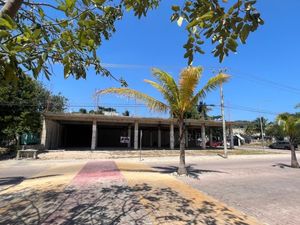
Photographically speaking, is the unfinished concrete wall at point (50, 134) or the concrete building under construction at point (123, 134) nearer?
the unfinished concrete wall at point (50, 134)

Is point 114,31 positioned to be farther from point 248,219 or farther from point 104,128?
point 104,128

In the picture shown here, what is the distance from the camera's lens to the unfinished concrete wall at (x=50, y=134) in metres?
29.5

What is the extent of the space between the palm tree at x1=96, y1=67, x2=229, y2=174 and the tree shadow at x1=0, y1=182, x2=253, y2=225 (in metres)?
4.58

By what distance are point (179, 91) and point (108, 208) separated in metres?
6.96

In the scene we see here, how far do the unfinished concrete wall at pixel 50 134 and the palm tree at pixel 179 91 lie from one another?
831 inches

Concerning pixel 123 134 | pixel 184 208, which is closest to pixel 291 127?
pixel 184 208

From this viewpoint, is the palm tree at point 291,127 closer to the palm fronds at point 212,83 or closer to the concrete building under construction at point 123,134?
the palm fronds at point 212,83

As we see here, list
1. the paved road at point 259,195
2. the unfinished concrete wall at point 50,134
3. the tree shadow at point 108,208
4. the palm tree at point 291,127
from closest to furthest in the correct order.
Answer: the tree shadow at point 108,208, the paved road at point 259,195, the palm tree at point 291,127, the unfinished concrete wall at point 50,134

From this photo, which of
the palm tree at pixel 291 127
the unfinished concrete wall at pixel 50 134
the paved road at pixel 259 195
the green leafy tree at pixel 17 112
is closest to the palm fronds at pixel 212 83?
the paved road at pixel 259 195

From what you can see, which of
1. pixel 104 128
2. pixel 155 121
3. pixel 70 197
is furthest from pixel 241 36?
pixel 104 128

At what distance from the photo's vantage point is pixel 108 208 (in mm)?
6262

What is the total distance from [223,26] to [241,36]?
253mm

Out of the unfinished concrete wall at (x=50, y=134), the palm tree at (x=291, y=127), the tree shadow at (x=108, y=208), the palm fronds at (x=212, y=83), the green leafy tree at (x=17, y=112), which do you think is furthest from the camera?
the unfinished concrete wall at (x=50, y=134)

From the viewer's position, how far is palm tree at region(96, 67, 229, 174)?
456 inches
